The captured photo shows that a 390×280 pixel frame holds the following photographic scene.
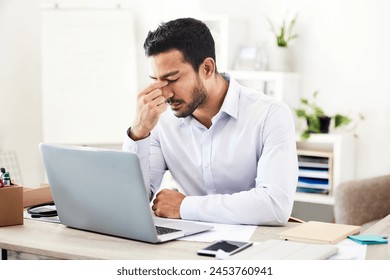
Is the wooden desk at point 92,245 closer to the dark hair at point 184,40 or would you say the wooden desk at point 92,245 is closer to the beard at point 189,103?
the beard at point 189,103

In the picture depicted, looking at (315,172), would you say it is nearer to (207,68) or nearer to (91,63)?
(91,63)

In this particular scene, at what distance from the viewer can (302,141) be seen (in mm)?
4008

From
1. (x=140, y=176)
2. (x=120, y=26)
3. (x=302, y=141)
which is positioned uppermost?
(x=120, y=26)

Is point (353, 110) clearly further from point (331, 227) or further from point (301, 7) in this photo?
point (331, 227)

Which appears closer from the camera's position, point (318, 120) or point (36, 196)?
point (36, 196)

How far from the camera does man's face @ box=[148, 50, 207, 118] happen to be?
2.17 metres

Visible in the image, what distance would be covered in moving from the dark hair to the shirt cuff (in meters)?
0.48

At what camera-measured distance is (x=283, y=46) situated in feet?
13.6

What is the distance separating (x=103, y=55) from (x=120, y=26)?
23 centimetres

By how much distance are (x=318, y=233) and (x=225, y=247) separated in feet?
0.97

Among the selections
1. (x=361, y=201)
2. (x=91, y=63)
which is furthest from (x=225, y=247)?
(x=91, y=63)

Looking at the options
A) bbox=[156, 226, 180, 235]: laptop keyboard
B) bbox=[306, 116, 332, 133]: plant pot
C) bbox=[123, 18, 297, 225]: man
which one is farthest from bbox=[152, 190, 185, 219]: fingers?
bbox=[306, 116, 332, 133]: plant pot
